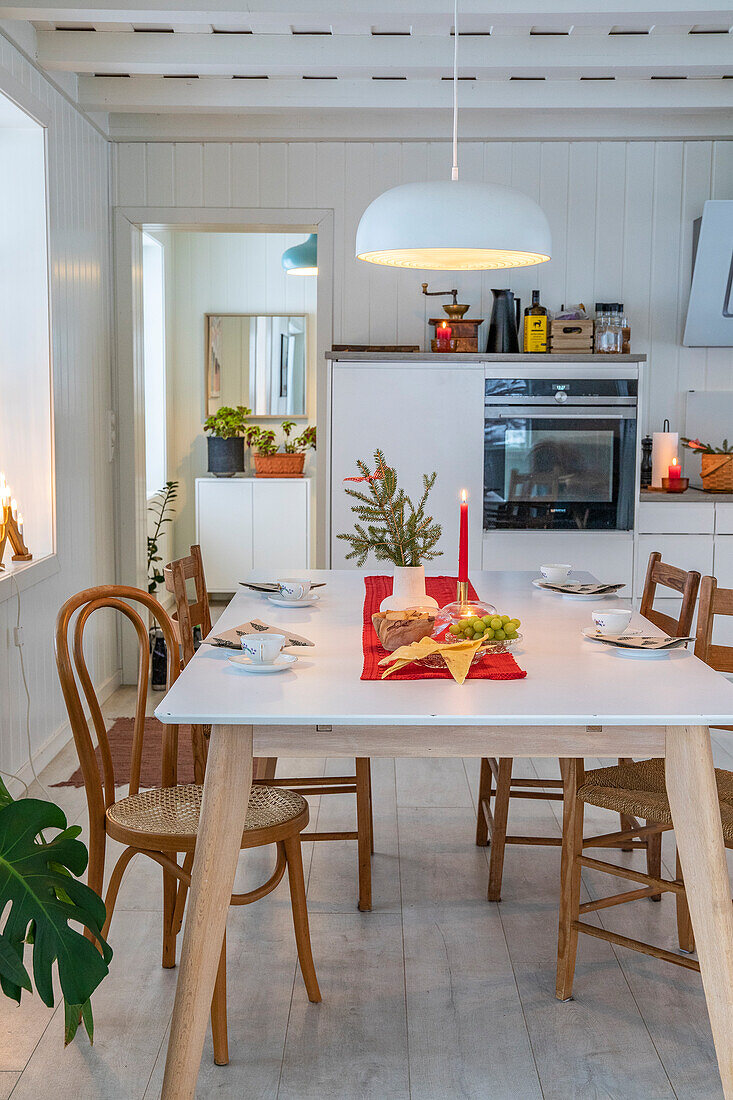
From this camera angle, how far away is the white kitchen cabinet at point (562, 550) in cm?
466

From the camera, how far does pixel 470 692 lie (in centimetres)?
194

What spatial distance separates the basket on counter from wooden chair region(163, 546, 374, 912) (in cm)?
265

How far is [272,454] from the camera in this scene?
6.94 m

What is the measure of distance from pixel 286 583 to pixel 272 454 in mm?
4157

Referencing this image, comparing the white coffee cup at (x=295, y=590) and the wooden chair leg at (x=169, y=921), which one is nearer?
the wooden chair leg at (x=169, y=921)

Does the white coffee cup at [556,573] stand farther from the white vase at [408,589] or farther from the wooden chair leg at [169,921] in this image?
the wooden chair leg at [169,921]

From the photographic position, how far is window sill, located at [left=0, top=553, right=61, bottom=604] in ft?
10.9

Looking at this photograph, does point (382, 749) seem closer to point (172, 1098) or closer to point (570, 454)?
point (172, 1098)

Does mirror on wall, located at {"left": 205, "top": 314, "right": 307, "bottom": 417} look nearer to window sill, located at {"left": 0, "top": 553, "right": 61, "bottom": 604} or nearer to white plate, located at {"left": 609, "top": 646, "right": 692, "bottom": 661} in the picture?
window sill, located at {"left": 0, "top": 553, "right": 61, "bottom": 604}

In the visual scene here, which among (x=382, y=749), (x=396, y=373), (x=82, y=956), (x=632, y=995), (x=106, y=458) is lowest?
(x=632, y=995)

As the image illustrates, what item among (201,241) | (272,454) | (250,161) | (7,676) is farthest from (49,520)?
(201,241)

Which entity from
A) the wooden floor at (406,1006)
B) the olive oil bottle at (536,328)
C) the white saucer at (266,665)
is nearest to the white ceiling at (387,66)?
the olive oil bottle at (536,328)

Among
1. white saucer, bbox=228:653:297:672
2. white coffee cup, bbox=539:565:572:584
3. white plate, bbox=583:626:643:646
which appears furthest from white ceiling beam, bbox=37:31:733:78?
white saucer, bbox=228:653:297:672

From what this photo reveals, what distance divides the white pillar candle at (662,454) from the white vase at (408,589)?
8.97 ft
